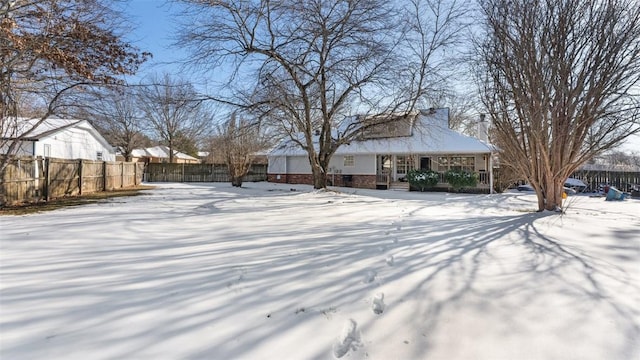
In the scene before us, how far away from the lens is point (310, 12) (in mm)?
11133

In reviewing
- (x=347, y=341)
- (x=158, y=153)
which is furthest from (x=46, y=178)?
(x=158, y=153)

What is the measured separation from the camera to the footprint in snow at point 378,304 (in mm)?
2732

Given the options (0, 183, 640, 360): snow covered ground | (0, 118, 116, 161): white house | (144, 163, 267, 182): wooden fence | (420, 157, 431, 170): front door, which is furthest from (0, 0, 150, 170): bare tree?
(144, 163, 267, 182): wooden fence

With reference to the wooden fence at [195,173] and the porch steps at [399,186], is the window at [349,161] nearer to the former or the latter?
the porch steps at [399,186]

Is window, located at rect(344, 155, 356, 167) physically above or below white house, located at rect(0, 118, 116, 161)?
below

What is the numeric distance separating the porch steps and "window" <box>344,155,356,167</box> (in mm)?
3021

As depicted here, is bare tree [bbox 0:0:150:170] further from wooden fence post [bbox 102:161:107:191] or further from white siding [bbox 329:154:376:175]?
white siding [bbox 329:154:376:175]

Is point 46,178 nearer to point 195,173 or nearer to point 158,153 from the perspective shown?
point 195,173

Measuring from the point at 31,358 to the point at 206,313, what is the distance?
3.56ft

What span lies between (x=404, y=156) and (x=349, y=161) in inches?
147

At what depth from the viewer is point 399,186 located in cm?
2067

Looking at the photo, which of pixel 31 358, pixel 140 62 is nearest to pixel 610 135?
pixel 31 358

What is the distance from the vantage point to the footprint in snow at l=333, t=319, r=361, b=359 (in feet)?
7.09

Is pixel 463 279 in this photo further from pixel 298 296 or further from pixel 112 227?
pixel 112 227
